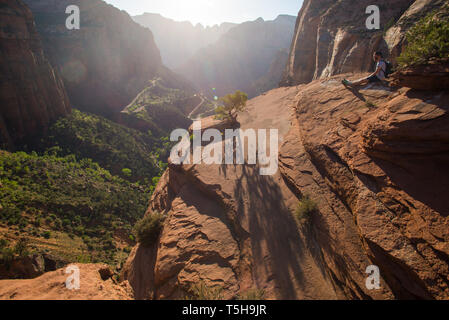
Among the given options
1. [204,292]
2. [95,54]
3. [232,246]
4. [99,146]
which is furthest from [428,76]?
[95,54]

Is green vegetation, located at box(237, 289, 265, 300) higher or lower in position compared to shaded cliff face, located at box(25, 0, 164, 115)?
lower

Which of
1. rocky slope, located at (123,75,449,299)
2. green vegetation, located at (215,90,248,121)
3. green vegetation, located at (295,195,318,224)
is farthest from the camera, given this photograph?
green vegetation, located at (215,90,248,121)

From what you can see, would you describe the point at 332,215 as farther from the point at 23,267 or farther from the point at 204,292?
the point at 23,267

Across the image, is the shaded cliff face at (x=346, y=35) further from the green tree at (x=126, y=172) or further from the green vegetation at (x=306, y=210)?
the green tree at (x=126, y=172)

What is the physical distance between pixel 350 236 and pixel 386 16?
22945 millimetres

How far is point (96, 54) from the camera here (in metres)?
72.6

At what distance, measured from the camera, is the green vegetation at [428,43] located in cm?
582

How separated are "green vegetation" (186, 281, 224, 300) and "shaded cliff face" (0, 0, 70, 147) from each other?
38858 mm

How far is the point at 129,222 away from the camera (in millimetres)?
23594

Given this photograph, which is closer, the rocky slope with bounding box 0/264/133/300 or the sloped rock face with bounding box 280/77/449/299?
the sloped rock face with bounding box 280/77/449/299

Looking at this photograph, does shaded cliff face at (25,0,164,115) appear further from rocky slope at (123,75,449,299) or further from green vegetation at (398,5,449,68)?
green vegetation at (398,5,449,68)

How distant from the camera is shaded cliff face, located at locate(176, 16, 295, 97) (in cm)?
12688

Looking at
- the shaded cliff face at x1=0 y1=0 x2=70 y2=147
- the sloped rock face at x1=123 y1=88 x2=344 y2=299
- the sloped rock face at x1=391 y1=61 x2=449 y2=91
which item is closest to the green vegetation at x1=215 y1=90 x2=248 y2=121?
the sloped rock face at x1=123 y1=88 x2=344 y2=299

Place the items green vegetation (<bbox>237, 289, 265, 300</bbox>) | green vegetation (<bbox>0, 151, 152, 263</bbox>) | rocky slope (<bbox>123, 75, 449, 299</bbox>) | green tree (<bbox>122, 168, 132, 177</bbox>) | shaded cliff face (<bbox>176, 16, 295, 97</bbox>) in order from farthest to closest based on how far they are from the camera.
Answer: shaded cliff face (<bbox>176, 16, 295, 97</bbox>), green tree (<bbox>122, 168, 132, 177</bbox>), green vegetation (<bbox>0, 151, 152, 263</bbox>), green vegetation (<bbox>237, 289, 265, 300</bbox>), rocky slope (<bbox>123, 75, 449, 299</bbox>)
